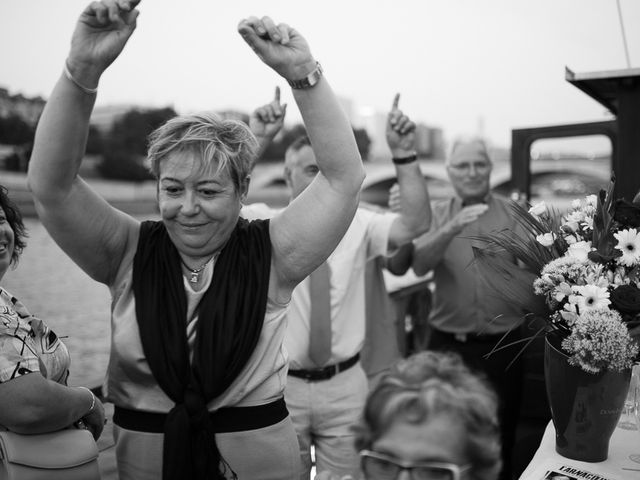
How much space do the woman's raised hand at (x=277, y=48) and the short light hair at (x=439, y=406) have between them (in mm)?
678

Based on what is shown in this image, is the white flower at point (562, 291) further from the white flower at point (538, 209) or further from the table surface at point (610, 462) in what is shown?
the table surface at point (610, 462)

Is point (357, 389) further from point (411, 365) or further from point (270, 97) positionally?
point (270, 97)

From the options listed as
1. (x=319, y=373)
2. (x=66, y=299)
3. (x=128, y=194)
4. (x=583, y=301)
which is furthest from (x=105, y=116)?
(x=583, y=301)

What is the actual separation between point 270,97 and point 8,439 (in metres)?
2.62

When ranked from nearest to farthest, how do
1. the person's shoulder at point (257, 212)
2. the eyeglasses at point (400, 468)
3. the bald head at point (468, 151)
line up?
1. the eyeglasses at point (400, 468)
2. the person's shoulder at point (257, 212)
3. the bald head at point (468, 151)

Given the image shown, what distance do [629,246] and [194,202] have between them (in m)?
1.11

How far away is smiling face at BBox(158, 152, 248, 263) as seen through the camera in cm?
135

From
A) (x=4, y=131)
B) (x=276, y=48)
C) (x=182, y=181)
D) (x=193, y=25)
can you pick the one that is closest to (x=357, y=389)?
(x=182, y=181)

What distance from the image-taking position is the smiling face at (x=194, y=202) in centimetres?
135

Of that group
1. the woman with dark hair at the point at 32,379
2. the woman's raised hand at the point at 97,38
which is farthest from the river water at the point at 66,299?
the woman's raised hand at the point at 97,38

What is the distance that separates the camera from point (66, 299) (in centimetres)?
267

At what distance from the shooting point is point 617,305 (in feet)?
4.64

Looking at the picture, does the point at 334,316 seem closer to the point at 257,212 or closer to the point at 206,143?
the point at 257,212

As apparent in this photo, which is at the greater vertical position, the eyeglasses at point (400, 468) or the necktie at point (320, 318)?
the eyeglasses at point (400, 468)
